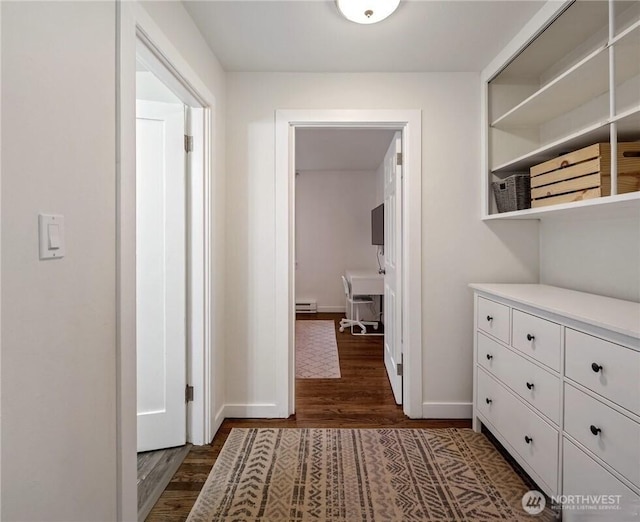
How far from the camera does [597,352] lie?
1170 millimetres

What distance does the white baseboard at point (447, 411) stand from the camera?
89.5 inches

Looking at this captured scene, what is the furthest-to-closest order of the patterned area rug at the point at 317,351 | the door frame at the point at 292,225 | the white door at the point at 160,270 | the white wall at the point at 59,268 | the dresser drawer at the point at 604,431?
the patterned area rug at the point at 317,351 → the door frame at the point at 292,225 → the white door at the point at 160,270 → the dresser drawer at the point at 604,431 → the white wall at the point at 59,268

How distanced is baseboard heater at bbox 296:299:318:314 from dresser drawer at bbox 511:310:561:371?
4.42 meters

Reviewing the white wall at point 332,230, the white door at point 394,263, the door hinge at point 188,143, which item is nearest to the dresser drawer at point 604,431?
the white door at point 394,263

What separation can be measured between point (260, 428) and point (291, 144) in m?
1.92

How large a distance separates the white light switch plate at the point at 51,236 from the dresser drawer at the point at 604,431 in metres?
1.77

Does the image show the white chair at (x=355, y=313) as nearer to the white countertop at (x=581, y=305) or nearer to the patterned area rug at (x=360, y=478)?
the patterned area rug at (x=360, y=478)

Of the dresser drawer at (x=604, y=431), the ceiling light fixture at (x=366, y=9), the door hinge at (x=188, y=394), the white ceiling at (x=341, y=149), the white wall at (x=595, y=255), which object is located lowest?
the door hinge at (x=188, y=394)

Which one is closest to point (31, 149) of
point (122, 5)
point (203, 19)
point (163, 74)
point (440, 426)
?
point (122, 5)

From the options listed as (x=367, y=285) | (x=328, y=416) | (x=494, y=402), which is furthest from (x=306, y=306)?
(x=494, y=402)

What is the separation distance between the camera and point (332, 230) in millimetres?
6000

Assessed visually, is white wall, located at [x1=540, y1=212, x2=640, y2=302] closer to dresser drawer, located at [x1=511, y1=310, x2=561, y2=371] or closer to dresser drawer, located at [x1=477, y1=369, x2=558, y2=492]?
dresser drawer, located at [x1=511, y1=310, x2=561, y2=371]

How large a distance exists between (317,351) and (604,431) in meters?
2.89

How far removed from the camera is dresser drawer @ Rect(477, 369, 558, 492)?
1.40m
